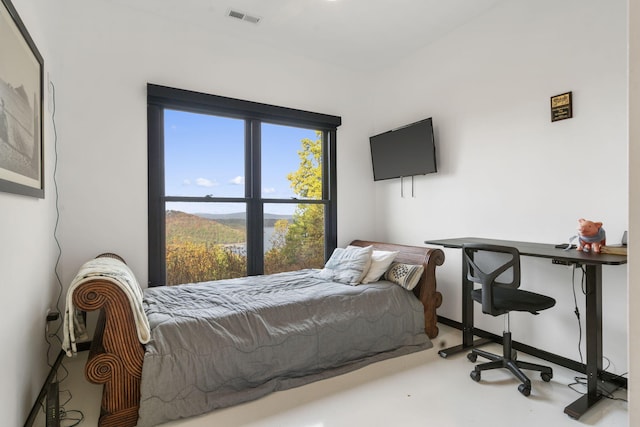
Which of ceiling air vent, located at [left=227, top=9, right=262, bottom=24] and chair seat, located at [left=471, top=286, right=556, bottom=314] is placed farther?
ceiling air vent, located at [left=227, top=9, right=262, bottom=24]

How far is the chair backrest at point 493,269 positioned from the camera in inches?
80.7

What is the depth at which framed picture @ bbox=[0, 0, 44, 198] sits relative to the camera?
1.38 m

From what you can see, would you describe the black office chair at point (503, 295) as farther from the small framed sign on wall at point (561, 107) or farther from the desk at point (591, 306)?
the small framed sign on wall at point (561, 107)

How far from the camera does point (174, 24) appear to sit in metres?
3.00

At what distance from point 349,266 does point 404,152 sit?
143cm

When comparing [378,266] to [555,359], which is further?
[378,266]

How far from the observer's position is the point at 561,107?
7.82ft

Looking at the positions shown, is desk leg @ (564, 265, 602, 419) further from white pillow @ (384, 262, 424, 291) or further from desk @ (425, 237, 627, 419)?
white pillow @ (384, 262, 424, 291)

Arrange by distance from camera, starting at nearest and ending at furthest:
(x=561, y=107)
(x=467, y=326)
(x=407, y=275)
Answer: (x=561, y=107), (x=467, y=326), (x=407, y=275)

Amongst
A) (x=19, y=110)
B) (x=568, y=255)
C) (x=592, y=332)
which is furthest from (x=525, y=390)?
(x=19, y=110)

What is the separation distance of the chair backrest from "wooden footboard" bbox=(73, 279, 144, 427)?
6.83 feet

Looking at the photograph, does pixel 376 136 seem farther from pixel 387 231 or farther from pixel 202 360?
pixel 202 360

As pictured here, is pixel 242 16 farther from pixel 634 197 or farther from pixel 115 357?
pixel 634 197

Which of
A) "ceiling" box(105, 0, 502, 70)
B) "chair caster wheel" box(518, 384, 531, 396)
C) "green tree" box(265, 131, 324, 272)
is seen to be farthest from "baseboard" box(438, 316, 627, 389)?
"ceiling" box(105, 0, 502, 70)
